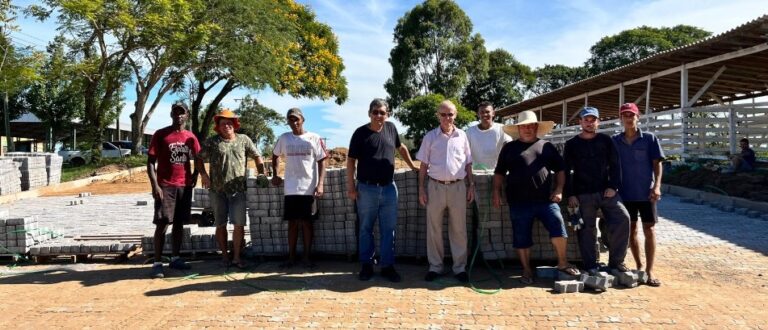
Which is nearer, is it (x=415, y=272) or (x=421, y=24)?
(x=415, y=272)

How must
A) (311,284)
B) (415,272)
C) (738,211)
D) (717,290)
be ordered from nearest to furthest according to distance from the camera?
1. (717,290)
2. (311,284)
3. (415,272)
4. (738,211)

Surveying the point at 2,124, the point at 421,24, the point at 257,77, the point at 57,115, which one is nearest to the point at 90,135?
the point at 257,77

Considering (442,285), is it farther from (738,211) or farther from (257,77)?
(257,77)

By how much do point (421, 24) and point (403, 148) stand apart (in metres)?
35.3

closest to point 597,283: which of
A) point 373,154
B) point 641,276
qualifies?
point 641,276

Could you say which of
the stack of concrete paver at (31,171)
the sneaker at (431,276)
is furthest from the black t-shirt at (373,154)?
the stack of concrete paver at (31,171)

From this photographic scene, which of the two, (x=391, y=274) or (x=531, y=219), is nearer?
(x=531, y=219)

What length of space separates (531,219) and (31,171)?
18.1 m

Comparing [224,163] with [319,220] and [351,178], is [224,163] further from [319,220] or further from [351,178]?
[351,178]

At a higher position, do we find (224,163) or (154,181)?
(224,163)

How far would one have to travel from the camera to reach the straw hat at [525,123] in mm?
5215

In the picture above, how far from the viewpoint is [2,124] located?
38.8 meters

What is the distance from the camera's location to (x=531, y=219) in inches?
207

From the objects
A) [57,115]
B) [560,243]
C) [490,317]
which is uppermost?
[57,115]
